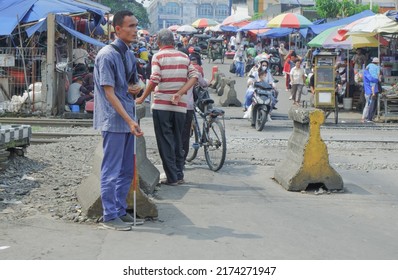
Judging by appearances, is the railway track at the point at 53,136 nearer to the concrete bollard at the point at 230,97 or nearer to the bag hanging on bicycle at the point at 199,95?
the bag hanging on bicycle at the point at 199,95

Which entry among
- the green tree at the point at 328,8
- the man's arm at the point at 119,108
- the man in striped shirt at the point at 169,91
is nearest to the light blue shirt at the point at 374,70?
the man in striped shirt at the point at 169,91

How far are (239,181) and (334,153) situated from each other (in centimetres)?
371

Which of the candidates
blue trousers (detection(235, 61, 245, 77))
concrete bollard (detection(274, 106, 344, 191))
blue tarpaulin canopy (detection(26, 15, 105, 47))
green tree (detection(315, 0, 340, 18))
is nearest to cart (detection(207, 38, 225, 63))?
green tree (detection(315, 0, 340, 18))

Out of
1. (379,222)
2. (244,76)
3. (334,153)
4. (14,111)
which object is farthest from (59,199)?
(244,76)

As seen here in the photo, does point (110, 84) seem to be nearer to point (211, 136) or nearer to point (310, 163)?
point (310, 163)

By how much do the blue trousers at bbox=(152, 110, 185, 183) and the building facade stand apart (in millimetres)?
160873

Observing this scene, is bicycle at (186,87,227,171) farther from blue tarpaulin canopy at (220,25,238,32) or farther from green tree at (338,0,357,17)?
blue tarpaulin canopy at (220,25,238,32)

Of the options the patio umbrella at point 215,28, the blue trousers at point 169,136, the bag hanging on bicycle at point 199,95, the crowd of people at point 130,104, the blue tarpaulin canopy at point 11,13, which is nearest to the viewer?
the crowd of people at point 130,104

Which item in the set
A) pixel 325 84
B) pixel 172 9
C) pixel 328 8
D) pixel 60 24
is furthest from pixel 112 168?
pixel 172 9

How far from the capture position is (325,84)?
18.9 metres

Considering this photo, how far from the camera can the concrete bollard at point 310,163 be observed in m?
9.22

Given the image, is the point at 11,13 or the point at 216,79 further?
the point at 216,79

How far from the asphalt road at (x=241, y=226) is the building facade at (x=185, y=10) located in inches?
6317

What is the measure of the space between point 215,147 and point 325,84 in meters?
9.08
